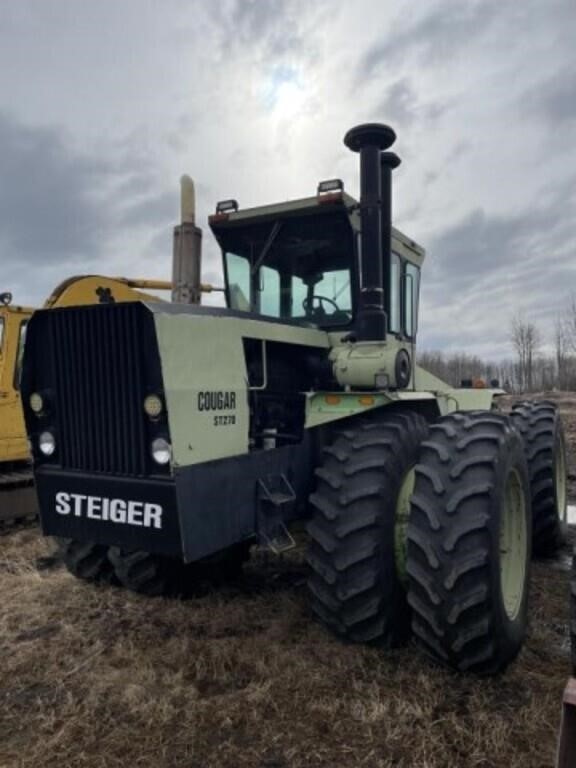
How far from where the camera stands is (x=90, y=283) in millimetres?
7598

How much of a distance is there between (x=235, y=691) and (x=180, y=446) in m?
1.34

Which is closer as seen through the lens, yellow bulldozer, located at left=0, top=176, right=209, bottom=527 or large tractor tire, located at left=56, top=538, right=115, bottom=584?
large tractor tire, located at left=56, top=538, right=115, bottom=584

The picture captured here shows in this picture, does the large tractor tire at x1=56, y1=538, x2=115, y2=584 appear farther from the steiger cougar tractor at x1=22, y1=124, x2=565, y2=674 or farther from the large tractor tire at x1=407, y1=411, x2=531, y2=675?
the large tractor tire at x1=407, y1=411, x2=531, y2=675

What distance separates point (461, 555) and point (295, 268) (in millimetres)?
2613

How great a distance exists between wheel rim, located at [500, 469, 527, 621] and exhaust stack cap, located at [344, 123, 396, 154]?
225cm

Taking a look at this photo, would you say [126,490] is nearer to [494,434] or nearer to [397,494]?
[397,494]

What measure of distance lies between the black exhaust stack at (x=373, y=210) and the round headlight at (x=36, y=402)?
6.97 ft

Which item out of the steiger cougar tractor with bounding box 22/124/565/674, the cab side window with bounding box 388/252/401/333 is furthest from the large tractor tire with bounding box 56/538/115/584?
the cab side window with bounding box 388/252/401/333

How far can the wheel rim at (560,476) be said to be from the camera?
6.30 metres

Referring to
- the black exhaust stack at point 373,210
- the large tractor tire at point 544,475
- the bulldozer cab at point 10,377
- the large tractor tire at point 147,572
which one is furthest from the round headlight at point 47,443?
the bulldozer cab at point 10,377

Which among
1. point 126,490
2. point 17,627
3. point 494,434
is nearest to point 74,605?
point 17,627

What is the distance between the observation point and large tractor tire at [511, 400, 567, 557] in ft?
19.2

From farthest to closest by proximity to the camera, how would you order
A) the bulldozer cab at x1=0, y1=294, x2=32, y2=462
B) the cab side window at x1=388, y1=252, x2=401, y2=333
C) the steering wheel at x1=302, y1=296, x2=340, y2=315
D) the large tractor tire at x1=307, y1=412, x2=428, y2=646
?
1. the bulldozer cab at x1=0, y1=294, x2=32, y2=462
2. the cab side window at x1=388, y1=252, x2=401, y2=333
3. the steering wheel at x1=302, y1=296, x2=340, y2=315
4. the large tractor tire at x1=307, y1=412, x2=428, y2=646

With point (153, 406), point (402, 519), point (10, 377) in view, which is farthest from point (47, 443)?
point (10, 377)
